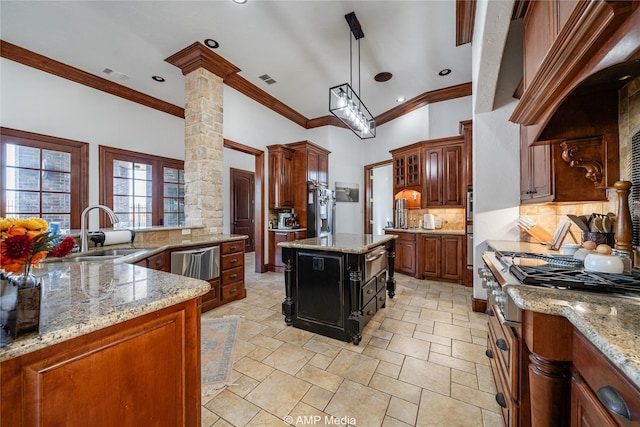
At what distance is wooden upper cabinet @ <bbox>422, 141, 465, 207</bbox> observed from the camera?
4.23 meters

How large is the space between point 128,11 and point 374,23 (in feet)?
9.01

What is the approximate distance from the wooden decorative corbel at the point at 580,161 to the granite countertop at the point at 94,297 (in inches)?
86.4

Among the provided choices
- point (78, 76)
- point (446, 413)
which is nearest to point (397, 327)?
point (446, 413)

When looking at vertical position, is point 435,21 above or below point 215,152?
above

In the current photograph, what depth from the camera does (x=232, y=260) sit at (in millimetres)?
3350

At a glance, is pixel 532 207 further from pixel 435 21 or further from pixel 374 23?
pixel 374 23

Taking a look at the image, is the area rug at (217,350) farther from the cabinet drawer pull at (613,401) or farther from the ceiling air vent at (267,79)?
the ceiling air vent at (267,79)

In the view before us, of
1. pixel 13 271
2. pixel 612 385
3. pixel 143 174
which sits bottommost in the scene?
pixel 612 385

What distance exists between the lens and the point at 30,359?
2.09 ft

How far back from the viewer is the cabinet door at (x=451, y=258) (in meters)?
4.04

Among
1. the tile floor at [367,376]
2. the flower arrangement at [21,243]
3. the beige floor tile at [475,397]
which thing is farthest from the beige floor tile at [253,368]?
the flower arrangement at [21,243]

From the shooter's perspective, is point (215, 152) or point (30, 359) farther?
point (215, 152)

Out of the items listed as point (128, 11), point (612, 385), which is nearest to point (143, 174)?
point (128, 11)

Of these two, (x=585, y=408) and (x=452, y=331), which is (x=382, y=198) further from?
(x=585, y=408)
